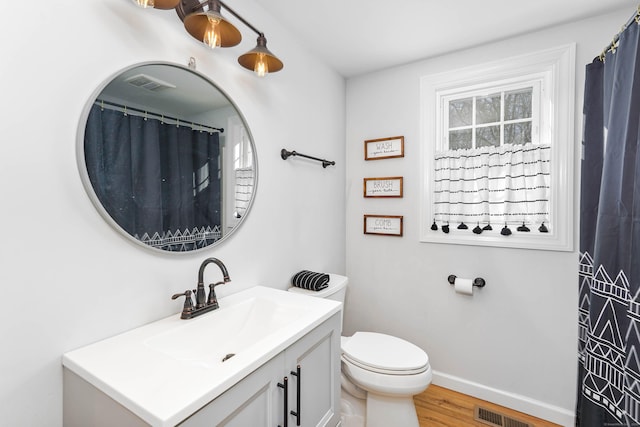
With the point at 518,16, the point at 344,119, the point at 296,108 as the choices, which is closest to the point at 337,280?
the point at 296,108

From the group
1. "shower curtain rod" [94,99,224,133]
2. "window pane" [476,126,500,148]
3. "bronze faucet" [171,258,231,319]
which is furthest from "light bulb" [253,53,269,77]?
"window pane" [476,126,500,148]

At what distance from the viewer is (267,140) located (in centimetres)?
167

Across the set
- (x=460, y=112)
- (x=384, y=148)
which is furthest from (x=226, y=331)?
(x=460, y=112)

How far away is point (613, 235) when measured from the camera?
49.0 inches

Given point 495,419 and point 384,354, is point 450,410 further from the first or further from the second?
point 384,354

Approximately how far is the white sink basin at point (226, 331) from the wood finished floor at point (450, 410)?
48.4 inches

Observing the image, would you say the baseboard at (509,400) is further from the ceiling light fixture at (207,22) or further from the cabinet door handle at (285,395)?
the ceiling light fixture at (207,22)

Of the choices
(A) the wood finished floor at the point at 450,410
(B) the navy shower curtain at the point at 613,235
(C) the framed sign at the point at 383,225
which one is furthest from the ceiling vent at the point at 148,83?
(A) the wood finished floor at the point at 450,410

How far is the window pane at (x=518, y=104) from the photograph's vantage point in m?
1.89

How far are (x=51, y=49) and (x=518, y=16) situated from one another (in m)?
2.19

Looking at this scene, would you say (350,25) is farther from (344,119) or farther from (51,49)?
(51,49)

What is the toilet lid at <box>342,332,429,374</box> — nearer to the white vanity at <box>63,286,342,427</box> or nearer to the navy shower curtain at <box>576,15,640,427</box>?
the white vanity at <box>63,286,342,427</box>

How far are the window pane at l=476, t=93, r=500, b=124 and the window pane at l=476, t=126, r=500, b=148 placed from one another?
0.18 feet

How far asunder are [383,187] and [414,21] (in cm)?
110
